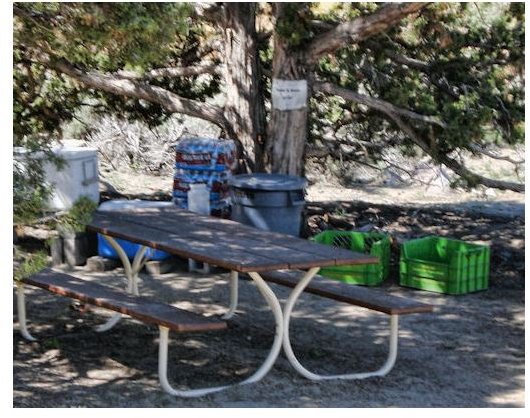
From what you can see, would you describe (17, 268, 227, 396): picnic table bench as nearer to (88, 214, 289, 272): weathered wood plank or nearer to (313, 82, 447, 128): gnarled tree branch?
(88, 214, 289, 272): weathered wood plank

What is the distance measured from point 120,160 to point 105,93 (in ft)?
11.6

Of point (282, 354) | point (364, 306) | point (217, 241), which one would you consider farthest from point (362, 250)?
point (217, 241)

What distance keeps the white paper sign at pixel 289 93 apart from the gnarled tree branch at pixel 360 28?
284 millimetres

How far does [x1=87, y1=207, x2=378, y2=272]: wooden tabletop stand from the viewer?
5.83 m

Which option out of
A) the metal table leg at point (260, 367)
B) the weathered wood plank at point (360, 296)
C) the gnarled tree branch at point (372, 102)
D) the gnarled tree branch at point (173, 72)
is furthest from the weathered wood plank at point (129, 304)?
the gnarled tree branch at point (372, 102)

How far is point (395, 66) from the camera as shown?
1025 centimetres

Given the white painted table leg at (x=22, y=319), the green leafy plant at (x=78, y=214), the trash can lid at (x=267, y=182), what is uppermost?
the green leafy plant at (x=78, y=214)

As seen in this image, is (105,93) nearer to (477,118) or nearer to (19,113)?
(19,113)

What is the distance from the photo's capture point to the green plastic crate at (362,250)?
8938 mm

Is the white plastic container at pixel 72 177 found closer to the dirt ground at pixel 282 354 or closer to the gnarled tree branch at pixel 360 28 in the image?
the dirt ground at pixel 282 354

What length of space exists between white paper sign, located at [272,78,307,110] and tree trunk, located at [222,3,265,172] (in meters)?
0.35

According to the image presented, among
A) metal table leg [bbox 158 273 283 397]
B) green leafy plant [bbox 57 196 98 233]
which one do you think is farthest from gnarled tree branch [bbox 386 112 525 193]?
green leafy plant [bbox 57 196 98 233]

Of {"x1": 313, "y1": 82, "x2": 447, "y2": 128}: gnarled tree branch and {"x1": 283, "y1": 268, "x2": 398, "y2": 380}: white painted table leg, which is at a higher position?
{"x1": 313, "y1": 82, "x2": 447, "y2": 128}: gnarled tree branch

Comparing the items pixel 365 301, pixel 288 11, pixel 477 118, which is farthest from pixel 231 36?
pixel 365 301
